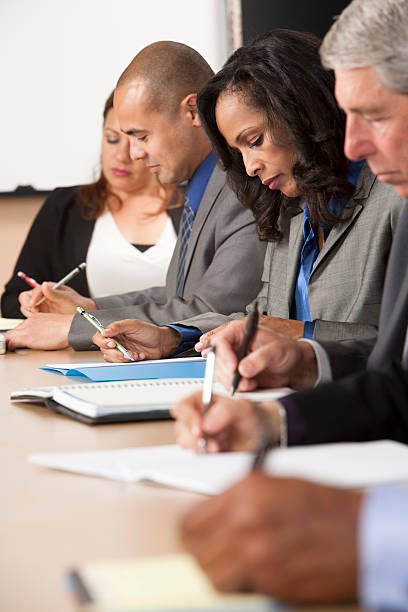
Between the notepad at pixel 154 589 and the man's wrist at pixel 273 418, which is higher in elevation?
the notepad at pixel 154 589

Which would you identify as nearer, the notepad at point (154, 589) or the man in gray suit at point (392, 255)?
the notepad at point (154, 589)

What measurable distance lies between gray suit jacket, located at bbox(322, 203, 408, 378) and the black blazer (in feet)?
7.15

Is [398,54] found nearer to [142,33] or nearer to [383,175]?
[383,175]

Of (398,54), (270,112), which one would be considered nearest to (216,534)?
(398,54)

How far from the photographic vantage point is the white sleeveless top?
3.52m

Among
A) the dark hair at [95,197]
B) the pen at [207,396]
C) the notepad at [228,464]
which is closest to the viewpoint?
the notepad at [228,464]

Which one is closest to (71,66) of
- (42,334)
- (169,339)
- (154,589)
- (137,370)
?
(42,334)

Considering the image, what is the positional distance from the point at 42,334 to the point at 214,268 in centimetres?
52

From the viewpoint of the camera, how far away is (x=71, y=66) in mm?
3975

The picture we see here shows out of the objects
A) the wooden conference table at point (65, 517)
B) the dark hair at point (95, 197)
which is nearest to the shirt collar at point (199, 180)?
the dark hair at point (95, 197)

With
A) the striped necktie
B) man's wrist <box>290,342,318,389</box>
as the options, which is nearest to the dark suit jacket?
man's wrist <box>290,342,318,389</box>

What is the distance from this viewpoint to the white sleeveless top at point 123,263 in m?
3.52

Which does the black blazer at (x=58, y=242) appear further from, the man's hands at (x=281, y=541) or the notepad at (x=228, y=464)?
the man's hands at (x=281, y=541)

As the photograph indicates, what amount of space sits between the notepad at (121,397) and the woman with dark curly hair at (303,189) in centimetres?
33
